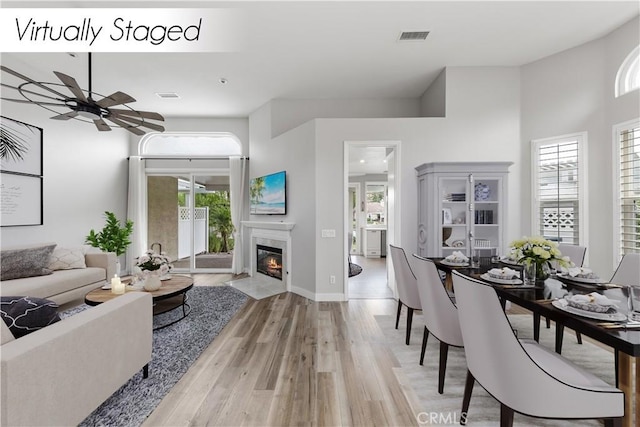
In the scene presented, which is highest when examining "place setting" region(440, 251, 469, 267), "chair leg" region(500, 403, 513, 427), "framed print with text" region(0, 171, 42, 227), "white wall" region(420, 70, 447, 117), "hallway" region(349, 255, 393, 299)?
"white wall" region(420, 70, 447, 117)

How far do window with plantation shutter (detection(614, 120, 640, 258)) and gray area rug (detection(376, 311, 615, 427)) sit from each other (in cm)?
128

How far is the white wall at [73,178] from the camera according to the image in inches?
152

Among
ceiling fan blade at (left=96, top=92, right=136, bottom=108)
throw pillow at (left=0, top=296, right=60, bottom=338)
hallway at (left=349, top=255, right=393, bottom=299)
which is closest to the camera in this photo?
throw pillow at (left=0, top=296, right=60, bottom=338)

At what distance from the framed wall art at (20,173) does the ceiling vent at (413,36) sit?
5026 mm

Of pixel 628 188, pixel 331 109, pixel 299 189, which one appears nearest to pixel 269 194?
pixel 299 189

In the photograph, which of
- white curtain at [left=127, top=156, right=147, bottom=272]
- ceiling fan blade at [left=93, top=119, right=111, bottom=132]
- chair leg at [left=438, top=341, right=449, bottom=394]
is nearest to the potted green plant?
white curtain at [left=127, top=156, right=147, bottom=272]

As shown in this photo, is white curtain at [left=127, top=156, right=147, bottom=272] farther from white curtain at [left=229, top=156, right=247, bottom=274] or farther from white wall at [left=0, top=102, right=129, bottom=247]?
white curtain at [left=229, top=156, right=247, bottom=274]

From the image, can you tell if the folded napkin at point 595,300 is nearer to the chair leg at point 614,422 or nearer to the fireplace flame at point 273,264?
the chair leg at point 614,422

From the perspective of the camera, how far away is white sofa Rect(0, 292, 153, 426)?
1125 millimetres

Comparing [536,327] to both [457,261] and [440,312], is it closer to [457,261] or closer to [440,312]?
[457,261]

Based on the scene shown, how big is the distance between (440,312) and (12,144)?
5.37 metres

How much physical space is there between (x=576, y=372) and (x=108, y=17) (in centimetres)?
471

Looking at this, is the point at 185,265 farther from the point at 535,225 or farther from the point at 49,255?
the point at 535,225

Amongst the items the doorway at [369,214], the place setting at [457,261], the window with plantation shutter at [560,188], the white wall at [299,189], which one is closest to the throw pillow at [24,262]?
the white wall at [299,189]
